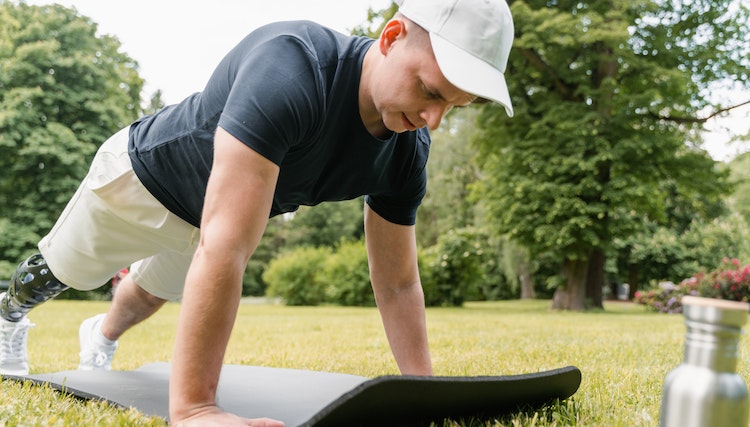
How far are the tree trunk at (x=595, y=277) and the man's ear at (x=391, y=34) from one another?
1290cm

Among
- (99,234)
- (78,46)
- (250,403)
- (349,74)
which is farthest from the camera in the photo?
(78,46)

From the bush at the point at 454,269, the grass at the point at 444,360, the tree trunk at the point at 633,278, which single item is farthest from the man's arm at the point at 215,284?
the tree trunk at the point at 633,278

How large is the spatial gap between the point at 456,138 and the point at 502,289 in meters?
7.45

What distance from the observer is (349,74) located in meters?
1.75

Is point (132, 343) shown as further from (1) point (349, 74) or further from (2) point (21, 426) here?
(1) point (349, 74)

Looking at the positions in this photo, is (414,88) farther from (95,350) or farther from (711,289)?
(711,289)

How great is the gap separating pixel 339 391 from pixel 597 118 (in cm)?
1098

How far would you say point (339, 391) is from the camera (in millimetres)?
2268

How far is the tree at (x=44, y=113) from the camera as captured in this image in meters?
18.3

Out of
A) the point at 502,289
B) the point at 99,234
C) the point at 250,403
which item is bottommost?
the point at 502,289

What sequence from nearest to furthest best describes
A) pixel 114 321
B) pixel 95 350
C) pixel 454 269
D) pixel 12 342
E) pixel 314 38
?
pixel 314 38, pixel 12 342, pixel 114 321, pixel 95 350, pixel 454 269

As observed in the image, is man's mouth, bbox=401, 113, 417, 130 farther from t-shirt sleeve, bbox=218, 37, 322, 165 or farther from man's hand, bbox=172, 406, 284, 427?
man's hand, bbox=172, 406, 284, 427

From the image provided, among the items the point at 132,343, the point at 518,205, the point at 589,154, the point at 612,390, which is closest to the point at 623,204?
the point at 589,154

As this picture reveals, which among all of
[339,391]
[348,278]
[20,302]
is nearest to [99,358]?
[20,302]
